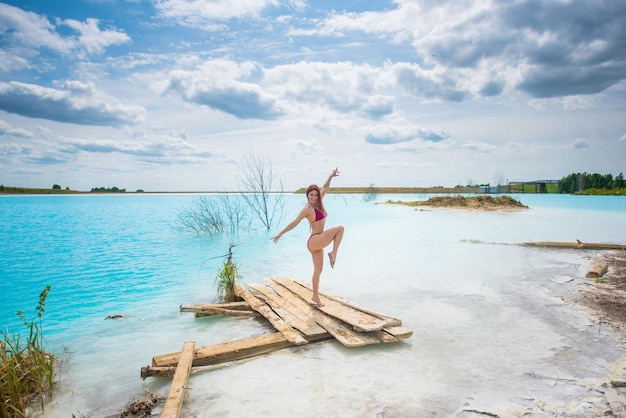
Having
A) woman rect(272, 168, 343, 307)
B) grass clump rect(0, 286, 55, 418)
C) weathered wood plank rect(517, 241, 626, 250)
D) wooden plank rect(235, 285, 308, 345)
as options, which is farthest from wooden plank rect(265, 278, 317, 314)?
weathered wood plank rect(517, 241, 626, 250)

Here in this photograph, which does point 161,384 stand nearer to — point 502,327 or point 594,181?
point 502,327

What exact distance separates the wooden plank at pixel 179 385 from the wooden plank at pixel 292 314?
4.90 feet

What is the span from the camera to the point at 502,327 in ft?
18.4

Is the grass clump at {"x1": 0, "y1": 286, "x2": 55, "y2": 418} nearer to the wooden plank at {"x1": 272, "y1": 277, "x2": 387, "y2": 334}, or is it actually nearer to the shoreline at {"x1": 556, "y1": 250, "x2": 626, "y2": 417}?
the wooden plank at {"x1": 272, "y1": 277, "x2": 387, "y2": 334}

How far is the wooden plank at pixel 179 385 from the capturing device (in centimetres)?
321

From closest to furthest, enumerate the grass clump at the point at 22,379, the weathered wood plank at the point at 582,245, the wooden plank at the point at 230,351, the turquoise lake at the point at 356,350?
the grass clump at the point at 22,379 < the turquoise lake at the point at 356,350 < the wooden plank at the point at 230,351 < the weathered wood plank at the point at 582,245

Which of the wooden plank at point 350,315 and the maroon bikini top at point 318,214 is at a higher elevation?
the maroon bikini top at point 318,214

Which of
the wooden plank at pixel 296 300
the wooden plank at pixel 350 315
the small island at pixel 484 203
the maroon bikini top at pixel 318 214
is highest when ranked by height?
the maroon bikini top at pixel 318 214

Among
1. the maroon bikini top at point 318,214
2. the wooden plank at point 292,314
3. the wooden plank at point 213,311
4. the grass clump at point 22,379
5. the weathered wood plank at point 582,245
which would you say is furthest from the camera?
the weathered wood plank at point 582,245

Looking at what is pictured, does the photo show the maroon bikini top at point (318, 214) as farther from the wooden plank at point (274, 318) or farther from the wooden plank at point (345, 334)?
the wooden plank at point (274, 318)

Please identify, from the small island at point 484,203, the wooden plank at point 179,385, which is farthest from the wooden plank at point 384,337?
the small island at point 484,203

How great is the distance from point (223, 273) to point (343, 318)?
10.7 feet

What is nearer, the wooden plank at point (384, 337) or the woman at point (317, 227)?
the wooden plank at point (384, 337)

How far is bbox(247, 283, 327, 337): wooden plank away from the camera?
5066mm
